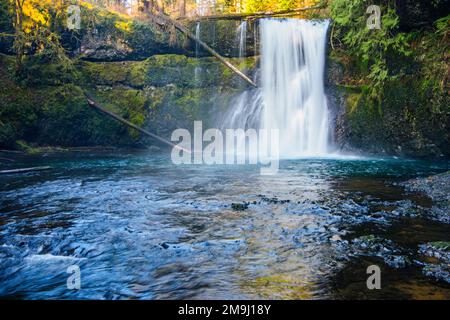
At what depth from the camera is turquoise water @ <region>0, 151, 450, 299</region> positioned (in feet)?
10.6

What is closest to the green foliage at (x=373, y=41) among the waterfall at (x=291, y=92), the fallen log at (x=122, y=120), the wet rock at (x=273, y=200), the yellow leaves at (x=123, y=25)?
the waterfall at (x=291, y=92)

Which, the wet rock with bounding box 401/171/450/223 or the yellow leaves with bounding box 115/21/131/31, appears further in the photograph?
the yellow leaves with bounding box 115/21/131/31

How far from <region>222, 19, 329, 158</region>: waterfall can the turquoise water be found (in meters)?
6.27

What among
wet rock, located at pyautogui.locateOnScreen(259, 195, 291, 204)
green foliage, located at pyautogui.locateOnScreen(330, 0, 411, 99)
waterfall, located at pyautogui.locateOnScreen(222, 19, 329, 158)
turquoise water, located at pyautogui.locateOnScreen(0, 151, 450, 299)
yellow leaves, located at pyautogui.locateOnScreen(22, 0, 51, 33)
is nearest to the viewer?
turquoise water, located at pyautogui.locateOnScreen(0, 151, 450, 299)

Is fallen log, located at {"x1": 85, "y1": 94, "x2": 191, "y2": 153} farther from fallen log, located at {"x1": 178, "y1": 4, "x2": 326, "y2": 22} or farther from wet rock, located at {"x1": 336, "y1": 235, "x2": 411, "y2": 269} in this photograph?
wet rock, located at {"x1": 336, "y1": 235, "x2": 411, "y2": 269}

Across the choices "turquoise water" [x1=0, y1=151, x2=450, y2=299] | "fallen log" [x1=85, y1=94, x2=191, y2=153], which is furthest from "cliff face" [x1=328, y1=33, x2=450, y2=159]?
"fallen log" [x1=85, y1=94, x2=191, y2=153]

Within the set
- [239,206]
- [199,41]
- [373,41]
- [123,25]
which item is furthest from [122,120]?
[239,206]

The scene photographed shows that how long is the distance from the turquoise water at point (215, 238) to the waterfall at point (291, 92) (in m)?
6.27

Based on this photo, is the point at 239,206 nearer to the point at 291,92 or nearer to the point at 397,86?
the point at 397,86

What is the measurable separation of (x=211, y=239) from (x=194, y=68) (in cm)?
1245

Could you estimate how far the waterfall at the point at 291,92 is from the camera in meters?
14.3

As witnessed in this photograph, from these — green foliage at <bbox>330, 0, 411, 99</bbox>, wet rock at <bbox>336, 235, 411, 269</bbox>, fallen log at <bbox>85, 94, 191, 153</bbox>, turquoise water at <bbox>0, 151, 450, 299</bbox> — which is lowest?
turquoise water at <bbox>0, 151, 450, 299</bbox>

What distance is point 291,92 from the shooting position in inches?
581
